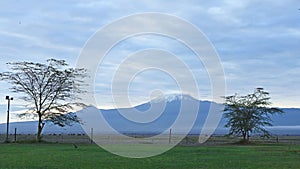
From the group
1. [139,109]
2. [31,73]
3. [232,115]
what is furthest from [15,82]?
[232,115]

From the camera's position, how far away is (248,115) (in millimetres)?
61844

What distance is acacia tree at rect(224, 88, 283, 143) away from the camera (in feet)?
202

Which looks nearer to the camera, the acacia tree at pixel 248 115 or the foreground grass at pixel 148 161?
the foreground grass at pixel 148 161

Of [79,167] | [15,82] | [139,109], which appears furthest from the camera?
[15,82]

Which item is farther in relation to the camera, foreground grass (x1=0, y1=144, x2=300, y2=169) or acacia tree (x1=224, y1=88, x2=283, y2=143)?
acacia tree (x1=224, y1=88, x2=283, y2=143)

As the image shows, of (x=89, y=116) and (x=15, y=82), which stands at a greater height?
(x=15, y=82)

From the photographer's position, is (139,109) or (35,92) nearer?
(139,109)

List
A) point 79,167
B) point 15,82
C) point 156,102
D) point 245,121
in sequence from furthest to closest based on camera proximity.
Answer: point 245,121
point 15,82
point 156,102
point 79,167

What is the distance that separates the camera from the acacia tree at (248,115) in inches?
2421

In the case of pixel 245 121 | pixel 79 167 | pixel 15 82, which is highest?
pixel 15 82

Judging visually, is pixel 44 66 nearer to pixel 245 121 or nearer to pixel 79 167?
pixel 245 121

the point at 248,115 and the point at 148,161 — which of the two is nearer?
the point at 148,161

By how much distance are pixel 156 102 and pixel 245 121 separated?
655 inches

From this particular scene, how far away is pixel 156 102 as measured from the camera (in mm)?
49406
